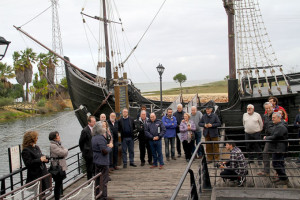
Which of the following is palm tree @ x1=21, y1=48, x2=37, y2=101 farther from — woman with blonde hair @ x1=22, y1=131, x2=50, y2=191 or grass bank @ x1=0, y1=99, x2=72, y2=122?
woman with blonde hair @ x1=22, y1=131, x2=50, y2=191

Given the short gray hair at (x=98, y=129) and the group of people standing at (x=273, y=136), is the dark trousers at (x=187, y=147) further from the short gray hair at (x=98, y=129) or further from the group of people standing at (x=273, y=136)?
the short gray hair at (x=98, y=129)

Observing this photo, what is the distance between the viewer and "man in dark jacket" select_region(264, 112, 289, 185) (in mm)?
5632

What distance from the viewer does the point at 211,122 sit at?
26.0 ft

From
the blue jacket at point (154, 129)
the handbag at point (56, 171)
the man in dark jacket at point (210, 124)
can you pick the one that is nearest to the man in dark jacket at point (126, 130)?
the blue jacket at point (154, 129)

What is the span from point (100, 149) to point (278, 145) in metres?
3.21

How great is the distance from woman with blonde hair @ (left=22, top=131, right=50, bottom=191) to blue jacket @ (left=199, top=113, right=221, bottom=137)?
13.4 ft

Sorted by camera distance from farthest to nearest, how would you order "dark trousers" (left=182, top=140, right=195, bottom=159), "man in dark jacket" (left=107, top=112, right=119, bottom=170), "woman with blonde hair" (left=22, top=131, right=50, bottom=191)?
"dark trousers" (left=182, top=140, right=195, bottom=159)
"man in dark jacket" (left=107, top=112, right=119, bottom=170)
"woman with blonde hair" (left=22, top=131, right=50, bottom=191)

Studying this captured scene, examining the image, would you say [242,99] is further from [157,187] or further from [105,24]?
[105,24]

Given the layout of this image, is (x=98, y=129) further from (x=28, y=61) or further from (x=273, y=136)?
(x=28, y=61)

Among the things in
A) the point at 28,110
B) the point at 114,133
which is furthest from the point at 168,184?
the point at 28,110

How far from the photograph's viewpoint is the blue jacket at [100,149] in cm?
565

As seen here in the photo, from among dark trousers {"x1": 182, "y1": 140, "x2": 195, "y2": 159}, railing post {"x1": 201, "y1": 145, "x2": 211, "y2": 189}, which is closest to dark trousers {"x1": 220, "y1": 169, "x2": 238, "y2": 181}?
railing post {"x1": 201, "y1": 145, "x2": 211, "y2": 189}

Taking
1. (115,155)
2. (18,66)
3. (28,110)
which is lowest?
(28,110)

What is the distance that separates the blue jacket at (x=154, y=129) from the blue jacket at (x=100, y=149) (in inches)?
87.5
